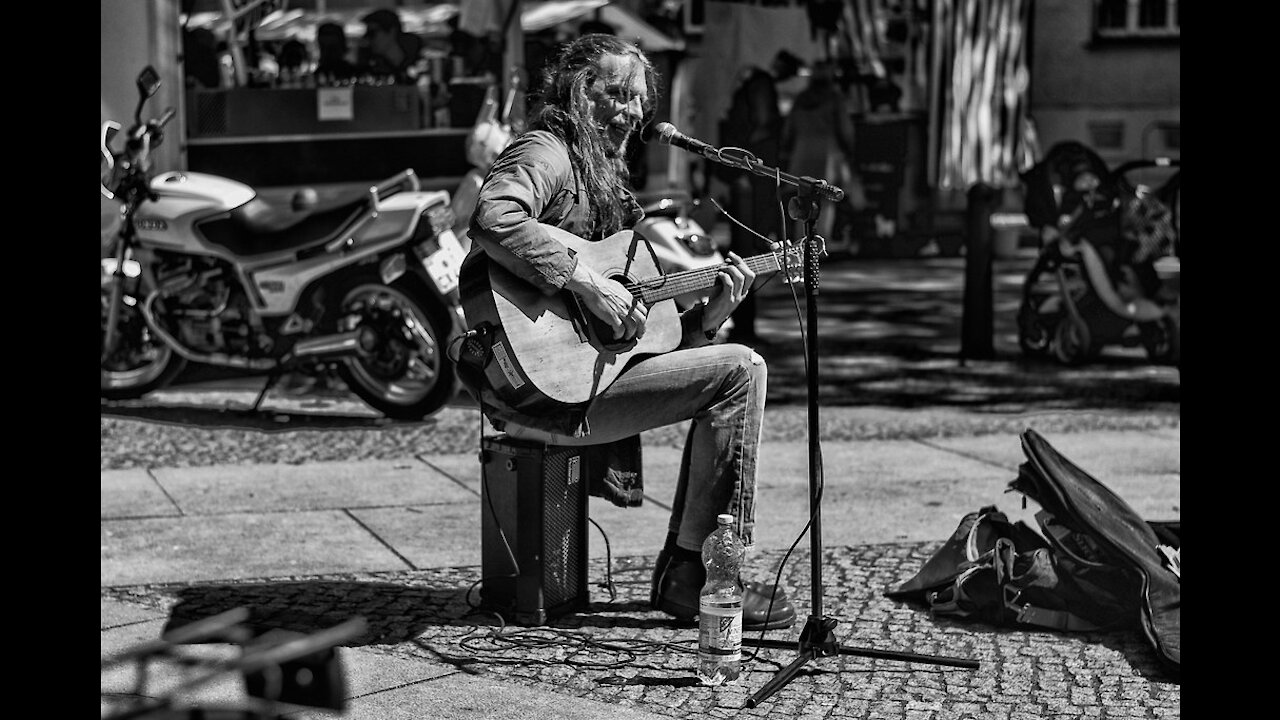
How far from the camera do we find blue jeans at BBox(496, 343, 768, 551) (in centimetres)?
471

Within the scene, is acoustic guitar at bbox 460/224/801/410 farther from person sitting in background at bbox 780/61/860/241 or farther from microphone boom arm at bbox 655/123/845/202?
person sitting in background at bbox 780/61/860/241

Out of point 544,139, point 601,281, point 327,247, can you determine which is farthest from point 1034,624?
point 327,247

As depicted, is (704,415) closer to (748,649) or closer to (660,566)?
(660,566)

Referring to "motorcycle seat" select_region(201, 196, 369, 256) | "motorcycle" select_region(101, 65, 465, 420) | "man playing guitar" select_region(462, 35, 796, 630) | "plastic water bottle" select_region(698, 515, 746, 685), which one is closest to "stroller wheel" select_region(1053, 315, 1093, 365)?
"motorcycle" select_region(101, 65, 465, 420)

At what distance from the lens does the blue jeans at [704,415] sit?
471 centimetres

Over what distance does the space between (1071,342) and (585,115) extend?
6.32m

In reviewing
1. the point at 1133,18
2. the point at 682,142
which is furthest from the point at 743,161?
the point at 1133,18

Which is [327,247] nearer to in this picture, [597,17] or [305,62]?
[305,62]

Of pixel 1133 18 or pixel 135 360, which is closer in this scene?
pixel 135 360

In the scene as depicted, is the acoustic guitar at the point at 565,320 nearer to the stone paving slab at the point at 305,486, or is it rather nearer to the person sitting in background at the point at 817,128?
the stone paving slab at the point at 305,486

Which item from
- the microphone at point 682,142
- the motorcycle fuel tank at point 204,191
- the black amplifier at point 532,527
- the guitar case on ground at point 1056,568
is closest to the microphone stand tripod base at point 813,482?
the microphone at point 682,142

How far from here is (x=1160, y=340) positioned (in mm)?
10367

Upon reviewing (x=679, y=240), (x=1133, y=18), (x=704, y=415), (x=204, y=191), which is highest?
(x=1133, y=18)

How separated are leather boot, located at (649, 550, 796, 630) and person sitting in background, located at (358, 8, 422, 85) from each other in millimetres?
7785
